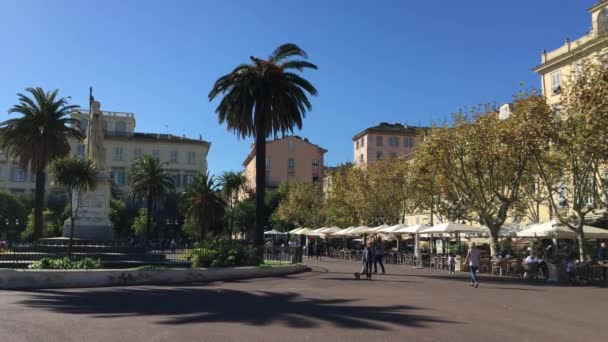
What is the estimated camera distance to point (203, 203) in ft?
188

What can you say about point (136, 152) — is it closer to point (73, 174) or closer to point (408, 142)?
point (408, 142)

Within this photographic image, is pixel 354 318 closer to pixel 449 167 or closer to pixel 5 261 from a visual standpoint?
pixel 5 261

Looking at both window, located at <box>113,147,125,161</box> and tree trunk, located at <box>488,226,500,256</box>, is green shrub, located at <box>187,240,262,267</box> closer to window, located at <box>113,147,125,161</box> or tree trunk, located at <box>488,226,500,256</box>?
tree trunk, located at <box>488,226,500,256</box>

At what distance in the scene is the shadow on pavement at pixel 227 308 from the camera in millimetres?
10367

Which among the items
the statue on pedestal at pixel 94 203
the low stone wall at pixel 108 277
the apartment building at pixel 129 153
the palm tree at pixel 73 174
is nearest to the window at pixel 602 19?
the low stone wall at pixel 108 277

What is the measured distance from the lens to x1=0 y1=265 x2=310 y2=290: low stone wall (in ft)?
53.1

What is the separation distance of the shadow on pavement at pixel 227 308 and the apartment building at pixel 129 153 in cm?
7842

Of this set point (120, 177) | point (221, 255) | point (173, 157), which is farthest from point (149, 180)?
point (221, 255)

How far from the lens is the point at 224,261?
69.4 feet

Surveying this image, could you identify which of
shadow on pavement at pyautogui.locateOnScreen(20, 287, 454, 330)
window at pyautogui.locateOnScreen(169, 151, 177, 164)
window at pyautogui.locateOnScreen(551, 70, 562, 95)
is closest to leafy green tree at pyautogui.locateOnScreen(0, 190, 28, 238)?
window at pyautogui.locateOnScreen(169, 151, 177, 164)

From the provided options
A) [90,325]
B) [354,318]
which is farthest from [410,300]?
[90,325]

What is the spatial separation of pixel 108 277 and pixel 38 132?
24.6 metres

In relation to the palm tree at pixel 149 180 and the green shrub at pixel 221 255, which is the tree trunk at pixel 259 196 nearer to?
the green shrub at pixel 221 255

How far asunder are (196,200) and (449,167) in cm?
3455
